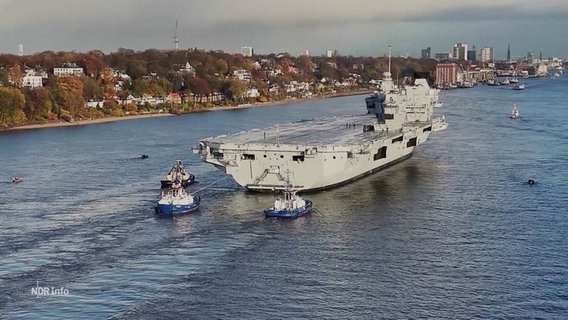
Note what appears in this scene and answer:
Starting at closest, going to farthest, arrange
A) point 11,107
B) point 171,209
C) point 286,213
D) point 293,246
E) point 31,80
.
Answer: point 293,246
point 286,213
point 171,209
point 11,107
point 31,80

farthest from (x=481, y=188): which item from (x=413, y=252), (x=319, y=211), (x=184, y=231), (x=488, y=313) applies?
(x=488, y=313)

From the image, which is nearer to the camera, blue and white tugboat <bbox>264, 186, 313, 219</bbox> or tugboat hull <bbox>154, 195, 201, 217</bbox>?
blue and white tugboat <bbox>264, 186, 313, 219</bbox>

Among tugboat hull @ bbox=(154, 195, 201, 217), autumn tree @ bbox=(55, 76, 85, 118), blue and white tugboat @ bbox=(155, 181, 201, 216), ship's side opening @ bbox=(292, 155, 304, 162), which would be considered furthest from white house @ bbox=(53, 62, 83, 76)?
tugboat hull @ bbox=(154, 195, 201, 217)

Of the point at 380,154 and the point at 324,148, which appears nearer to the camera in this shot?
the point at 324,148

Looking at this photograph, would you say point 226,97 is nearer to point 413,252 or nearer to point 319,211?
point 319,211

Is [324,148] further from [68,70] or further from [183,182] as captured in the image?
[68,70]

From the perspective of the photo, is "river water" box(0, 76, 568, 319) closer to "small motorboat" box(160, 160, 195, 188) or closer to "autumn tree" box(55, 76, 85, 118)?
"small motorboat" box(160, 160, 195, 188)

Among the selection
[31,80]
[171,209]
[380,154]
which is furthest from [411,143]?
[31,80]
